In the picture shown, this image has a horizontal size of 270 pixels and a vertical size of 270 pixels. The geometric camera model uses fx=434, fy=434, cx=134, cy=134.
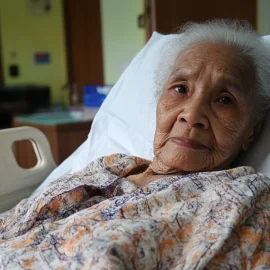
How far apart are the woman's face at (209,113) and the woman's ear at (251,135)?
0.06 ft

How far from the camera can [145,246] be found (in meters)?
0.77

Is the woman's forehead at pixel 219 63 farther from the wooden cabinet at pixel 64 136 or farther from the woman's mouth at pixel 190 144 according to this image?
the wooden cabinet at pixel 64 136

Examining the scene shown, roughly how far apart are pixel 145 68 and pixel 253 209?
33.2 inches

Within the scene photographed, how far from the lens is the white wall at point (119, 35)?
3.15 meters

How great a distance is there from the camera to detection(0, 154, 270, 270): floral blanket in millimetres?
756

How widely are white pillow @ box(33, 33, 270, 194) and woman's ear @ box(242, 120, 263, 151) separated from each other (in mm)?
342

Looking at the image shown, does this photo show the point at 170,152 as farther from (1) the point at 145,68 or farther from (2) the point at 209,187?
(1) the point at 145,68

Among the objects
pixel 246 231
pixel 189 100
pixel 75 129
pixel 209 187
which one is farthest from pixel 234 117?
pixel 75 129

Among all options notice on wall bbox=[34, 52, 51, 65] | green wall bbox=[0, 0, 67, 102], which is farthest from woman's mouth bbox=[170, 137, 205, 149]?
notice on wall bbox=[34, 52, 51, 65]

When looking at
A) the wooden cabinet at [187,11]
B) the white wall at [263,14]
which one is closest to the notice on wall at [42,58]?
the wooden cabinet at [187,11]

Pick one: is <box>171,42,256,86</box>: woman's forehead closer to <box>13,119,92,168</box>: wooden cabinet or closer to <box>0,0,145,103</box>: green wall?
<box>13,119,92,168</box>: wooden cabinet

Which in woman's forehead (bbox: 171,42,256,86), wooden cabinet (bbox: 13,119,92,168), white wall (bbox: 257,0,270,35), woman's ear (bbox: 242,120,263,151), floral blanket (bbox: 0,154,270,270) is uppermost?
white wall (bbox: 257,0,270,35)

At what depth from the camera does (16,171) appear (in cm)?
151

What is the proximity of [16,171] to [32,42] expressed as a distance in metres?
3.35
